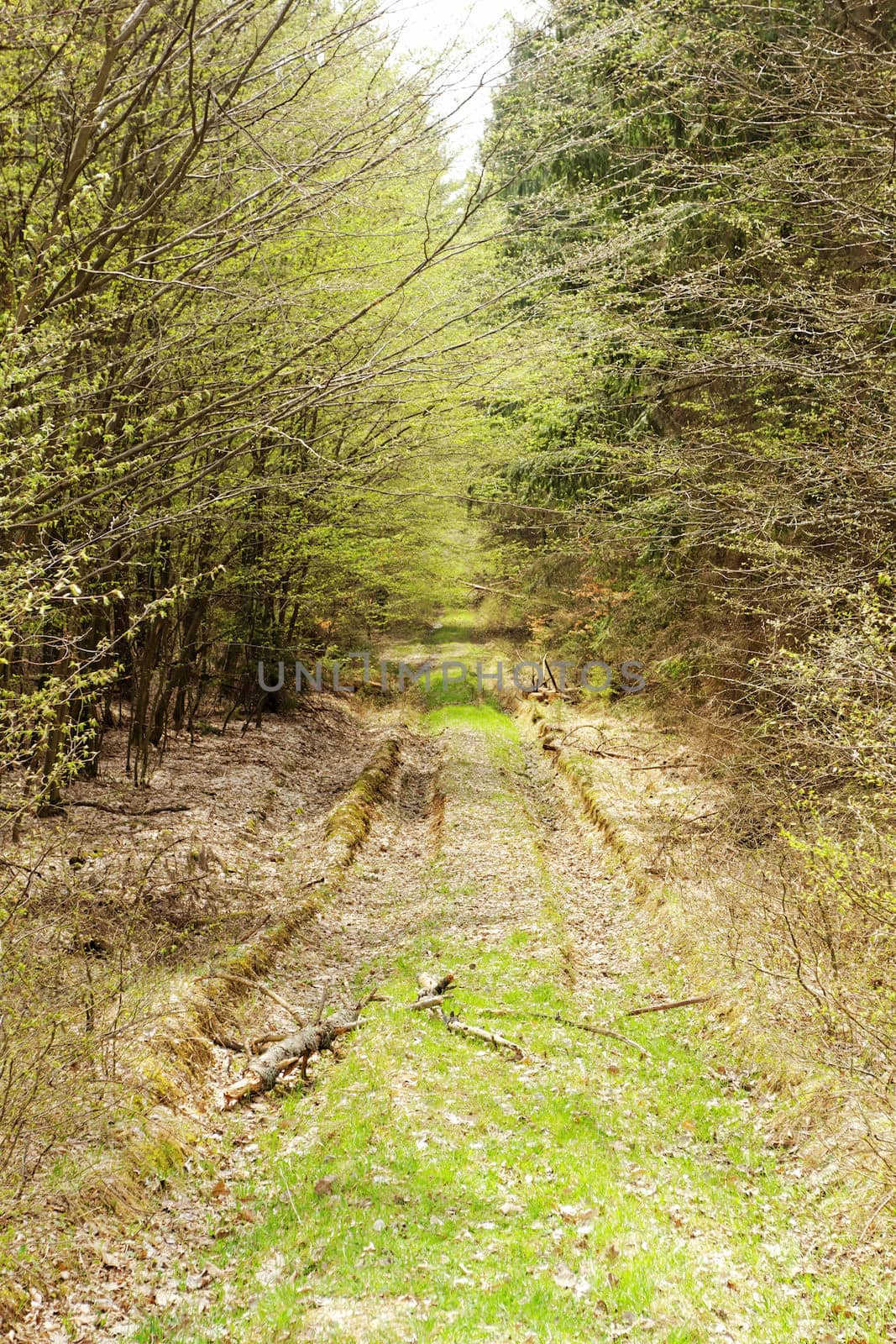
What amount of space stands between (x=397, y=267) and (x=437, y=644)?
17424 mm

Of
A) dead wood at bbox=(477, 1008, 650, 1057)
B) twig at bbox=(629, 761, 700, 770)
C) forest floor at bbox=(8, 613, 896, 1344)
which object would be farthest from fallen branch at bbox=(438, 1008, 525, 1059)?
twig at bbox=(629, 761, 700, 770)

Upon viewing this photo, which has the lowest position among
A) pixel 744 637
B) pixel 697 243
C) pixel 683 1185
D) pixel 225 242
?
pixel 683 1185

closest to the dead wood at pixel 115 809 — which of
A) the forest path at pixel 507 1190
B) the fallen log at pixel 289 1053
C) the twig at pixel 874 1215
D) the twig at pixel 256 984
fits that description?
the forest path at pixel 507 1190

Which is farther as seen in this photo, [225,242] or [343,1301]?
[225,242]

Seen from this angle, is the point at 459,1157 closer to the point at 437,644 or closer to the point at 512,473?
the point at 512,473

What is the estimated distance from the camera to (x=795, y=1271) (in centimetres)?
393

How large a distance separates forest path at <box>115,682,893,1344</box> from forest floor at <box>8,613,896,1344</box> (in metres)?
0.01

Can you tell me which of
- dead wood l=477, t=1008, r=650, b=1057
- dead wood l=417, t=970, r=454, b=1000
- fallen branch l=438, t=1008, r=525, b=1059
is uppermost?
dead wood l=417, t=970, r=454, b=1000

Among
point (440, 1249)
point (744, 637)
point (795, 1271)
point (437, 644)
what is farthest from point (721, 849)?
point (437, 644)

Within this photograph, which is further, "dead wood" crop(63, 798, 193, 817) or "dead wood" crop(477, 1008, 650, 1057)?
"dead wood" crop(63, 798, 193, 817)

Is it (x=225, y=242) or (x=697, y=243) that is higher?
(x=697, y=243)

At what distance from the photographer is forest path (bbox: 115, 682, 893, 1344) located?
364 cm

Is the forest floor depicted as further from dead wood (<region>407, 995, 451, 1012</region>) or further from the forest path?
dead wood (<region>407, 995, 451, 1012</region>)

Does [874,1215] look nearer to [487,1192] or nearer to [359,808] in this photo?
[487,1192]
